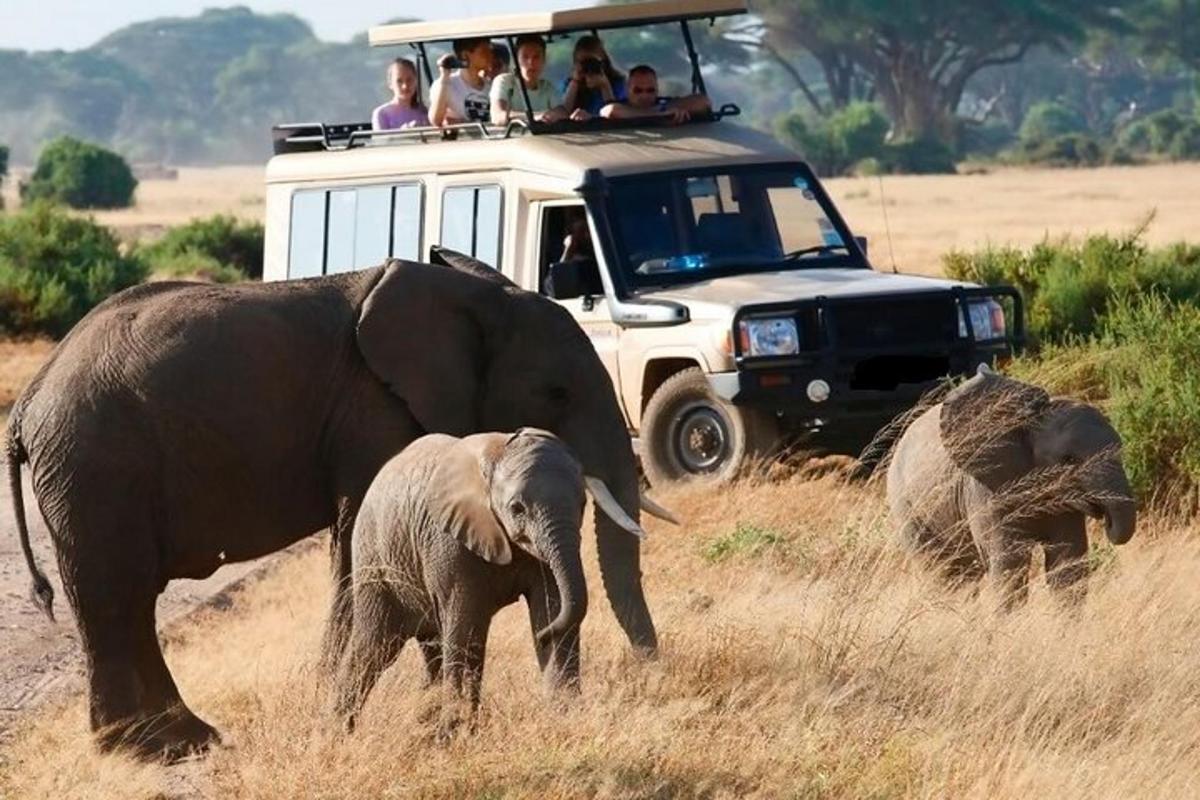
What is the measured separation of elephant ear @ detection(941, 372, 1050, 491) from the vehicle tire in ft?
11.0

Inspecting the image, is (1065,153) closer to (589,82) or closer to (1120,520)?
(589,82)

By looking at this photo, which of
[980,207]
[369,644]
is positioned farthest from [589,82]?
[980,207]

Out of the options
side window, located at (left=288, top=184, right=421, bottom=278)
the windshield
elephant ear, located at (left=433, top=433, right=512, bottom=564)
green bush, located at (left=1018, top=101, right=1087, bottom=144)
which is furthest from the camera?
green bush, located at (left=1018, top=101, right=1087, bottom=144)

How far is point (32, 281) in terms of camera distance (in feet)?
87.0

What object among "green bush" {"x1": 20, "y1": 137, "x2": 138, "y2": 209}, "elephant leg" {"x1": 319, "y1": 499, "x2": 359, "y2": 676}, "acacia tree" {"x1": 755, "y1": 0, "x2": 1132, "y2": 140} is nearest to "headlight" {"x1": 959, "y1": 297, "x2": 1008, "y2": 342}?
"elephant leg" {"x1": 319, "y1": 499, "x2": 359, "y2": 676}

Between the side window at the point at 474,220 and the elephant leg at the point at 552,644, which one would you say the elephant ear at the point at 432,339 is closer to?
the elephant leg at the point at 552,644

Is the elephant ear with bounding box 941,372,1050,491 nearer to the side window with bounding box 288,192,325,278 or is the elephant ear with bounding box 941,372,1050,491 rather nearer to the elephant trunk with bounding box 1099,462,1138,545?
the elephant trunk with bounding box 1099,462,1138,545

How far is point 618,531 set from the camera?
27.6 ft

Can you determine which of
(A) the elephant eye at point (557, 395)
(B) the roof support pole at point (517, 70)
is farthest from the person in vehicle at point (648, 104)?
(A) the elephant eye at point (557, 395)

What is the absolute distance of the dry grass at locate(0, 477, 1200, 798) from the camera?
7.22 metres

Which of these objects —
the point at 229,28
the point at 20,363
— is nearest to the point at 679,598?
the point at 20,363

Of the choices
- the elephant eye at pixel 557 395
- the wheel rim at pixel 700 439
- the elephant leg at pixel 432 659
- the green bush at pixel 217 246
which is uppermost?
the elephant eye at pixel 557 395

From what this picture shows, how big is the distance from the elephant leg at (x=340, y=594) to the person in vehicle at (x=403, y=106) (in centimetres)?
734

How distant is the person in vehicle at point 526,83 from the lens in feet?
47.6
